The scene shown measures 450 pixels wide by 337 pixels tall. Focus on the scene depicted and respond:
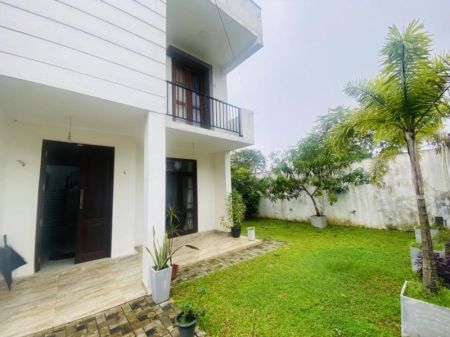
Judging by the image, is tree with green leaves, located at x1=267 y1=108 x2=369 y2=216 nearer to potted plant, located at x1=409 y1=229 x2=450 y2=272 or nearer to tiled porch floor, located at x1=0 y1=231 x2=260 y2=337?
potted plant, located at x1=409 y1=229 x2=450 y2=272

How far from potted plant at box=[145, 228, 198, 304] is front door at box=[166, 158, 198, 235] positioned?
11.2 ft

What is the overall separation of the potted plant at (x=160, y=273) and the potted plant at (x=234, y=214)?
11.0ft

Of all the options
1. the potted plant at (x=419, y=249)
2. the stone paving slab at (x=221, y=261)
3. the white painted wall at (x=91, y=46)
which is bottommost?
the stone paving slab at (x=221, y=261)

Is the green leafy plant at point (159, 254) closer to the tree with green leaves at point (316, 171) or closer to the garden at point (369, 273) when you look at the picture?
the garden at point (369, 273)

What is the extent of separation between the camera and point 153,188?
9.87ft

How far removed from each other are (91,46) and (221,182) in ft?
16.4

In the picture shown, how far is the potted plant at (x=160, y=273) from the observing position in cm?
267

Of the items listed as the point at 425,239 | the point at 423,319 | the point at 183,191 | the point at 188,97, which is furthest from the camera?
the point at 183,191

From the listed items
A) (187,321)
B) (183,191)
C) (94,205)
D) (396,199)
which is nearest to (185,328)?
(187,321)

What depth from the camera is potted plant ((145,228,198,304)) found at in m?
2.67

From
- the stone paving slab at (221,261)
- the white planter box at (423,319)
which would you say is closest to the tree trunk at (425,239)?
the white planter box at (423,319)

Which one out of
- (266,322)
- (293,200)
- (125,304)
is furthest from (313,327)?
(293,200)

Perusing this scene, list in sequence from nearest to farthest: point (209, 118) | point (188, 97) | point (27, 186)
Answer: point (27, 186)
point (188, 97)
point (209, 118)

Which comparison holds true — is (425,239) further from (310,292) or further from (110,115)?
(110,115)
